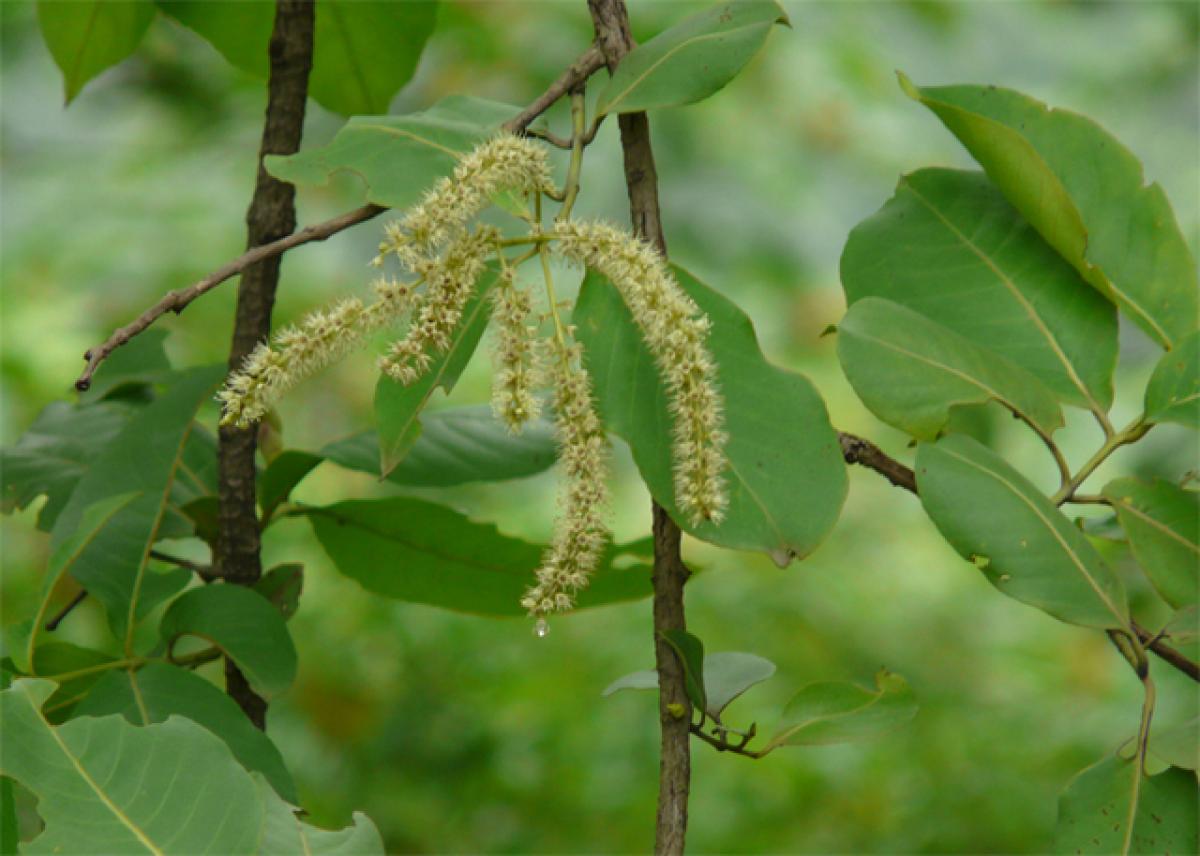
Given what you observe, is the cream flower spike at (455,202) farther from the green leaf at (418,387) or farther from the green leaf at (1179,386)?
the green leaf at (1179,386)

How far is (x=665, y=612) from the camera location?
469 mm

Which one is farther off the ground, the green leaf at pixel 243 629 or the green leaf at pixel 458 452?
the green leaf at pixel 458 452

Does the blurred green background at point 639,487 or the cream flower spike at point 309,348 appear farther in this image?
the blurred green background at point 639,487

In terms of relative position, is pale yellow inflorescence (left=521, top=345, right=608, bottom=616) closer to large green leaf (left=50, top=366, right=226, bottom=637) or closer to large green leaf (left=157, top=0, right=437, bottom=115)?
large green leaf (left=50, top=366, right=226, bottom=637)

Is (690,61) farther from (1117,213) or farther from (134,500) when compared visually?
(134,500)

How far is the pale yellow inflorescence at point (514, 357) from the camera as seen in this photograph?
0.44 m

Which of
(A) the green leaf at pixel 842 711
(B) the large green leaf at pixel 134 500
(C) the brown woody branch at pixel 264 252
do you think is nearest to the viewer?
(C) the brown woody branch at pixel 264 252

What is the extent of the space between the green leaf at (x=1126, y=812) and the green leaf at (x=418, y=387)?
1.05 ft

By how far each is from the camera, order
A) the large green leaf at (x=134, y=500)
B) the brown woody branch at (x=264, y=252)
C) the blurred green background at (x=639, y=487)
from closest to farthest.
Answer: the brown woody branch at (x=264, y=252) → the large green leaf at (x=134, y=500) → the blurred green background at (x=639, y=487)

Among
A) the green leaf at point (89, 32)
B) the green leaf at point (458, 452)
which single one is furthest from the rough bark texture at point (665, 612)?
the green leaf at point (89, 32)

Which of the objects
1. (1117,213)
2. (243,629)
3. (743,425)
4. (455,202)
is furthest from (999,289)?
(243,629)

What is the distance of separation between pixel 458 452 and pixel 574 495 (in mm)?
256

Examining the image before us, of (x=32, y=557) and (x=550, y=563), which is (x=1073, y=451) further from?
(x=32, y=557)

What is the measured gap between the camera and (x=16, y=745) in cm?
44
